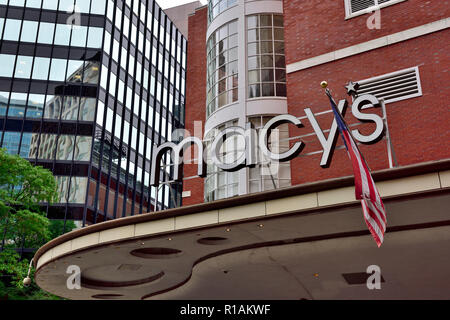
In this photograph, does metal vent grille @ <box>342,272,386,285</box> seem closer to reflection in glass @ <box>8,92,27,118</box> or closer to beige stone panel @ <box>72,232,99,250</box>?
beige stone panel @ <box>72,232,99,250</box>

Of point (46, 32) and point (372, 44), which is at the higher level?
point (46, 32)

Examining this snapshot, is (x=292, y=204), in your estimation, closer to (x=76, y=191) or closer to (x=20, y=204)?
(x=20, y=204)

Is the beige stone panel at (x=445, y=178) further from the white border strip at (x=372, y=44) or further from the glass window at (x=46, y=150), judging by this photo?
the glass window at (x=46, y=150)

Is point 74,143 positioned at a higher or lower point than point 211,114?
higher

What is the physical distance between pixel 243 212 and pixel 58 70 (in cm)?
4145

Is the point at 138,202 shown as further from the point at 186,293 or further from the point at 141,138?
the point at 186,293

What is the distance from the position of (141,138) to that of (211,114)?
36.0 m

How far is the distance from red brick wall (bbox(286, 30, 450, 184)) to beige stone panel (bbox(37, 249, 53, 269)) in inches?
322

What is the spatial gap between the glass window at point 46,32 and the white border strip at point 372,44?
38.5m

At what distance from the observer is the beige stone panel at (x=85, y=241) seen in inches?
521

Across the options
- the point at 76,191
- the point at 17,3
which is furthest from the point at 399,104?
the point at 17,3

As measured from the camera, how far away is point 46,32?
157 ft

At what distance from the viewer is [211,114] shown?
760 inches
